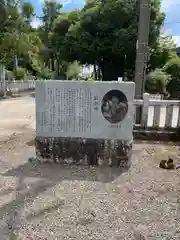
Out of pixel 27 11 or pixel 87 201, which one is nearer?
pixel 87 201

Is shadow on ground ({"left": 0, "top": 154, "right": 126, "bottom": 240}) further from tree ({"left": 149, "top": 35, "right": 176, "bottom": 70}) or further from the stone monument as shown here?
tree ({"left": 149, "top": 35, "right": 176, "bottom": 70})

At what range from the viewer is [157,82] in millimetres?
13867

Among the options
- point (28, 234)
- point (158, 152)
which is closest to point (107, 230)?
point (28, 234)

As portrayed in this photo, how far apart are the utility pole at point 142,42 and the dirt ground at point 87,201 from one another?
2068 mm

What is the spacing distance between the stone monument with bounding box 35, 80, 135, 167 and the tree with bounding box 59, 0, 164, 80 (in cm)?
1145

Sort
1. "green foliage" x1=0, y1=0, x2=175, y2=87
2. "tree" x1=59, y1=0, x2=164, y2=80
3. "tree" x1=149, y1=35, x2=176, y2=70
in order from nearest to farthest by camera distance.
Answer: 1. "green foliage" x1=0, y1=0, x2=175, y2=87
2. "tree" x1=59, y1=0, x2=164, y2=80
3. "tree" x1=149, y1=35, x2=176, y2=70

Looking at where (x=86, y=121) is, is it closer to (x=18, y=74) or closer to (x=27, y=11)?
(x=27, y=11)

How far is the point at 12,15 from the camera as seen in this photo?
1416 cm

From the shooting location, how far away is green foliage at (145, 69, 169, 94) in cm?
1382

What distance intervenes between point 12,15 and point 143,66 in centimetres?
1092

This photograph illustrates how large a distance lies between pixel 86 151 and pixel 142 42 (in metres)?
2.99

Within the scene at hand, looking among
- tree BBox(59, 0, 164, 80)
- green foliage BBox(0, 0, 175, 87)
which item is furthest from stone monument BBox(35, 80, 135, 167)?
tree BBox(59, 0, 164, 80)

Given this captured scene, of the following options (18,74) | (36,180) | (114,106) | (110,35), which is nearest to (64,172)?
(36,180)

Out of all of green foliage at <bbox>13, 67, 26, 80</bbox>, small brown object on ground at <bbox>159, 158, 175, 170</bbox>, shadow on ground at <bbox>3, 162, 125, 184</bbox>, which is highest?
green foliage at <bbox>13, 67, 26, 80</bbox>
